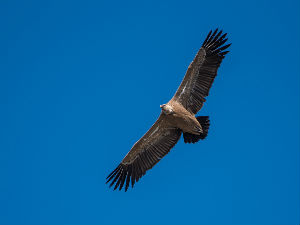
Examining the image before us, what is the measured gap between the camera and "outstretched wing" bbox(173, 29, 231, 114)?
13164mm

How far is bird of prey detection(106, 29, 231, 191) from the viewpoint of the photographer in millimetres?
13172

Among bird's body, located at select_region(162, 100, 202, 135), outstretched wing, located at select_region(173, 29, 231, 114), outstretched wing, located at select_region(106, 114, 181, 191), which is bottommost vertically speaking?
outstretched wing, located at select_region(106, 114, 181, 191)

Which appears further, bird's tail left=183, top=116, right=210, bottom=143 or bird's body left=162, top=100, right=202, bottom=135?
bird's tail left=183, top=116, right=210, bottom=143

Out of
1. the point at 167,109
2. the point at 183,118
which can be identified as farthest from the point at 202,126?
the point at 167,109

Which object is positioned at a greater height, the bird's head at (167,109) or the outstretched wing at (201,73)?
the outstretched wing at (201,73)

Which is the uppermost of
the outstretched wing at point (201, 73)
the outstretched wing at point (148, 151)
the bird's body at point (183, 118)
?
the outstretched wing at point (201, 73)

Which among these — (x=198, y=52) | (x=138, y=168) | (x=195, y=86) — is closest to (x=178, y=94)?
(x=195, y=86)

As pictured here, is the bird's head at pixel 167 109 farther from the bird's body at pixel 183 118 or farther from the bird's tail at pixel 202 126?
the bird's tail at pixel 202 126

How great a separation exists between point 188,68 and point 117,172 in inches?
159

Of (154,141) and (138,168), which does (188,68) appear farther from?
(138,168)

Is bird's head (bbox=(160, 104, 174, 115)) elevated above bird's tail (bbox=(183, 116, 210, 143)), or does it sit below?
below

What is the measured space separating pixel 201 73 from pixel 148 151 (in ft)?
9.71

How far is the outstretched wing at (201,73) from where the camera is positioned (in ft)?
43.2

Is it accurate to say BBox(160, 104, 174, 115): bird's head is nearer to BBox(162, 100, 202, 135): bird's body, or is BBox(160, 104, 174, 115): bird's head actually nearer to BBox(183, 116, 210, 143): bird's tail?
BBox(162, 100, 202, 135): bird's body
